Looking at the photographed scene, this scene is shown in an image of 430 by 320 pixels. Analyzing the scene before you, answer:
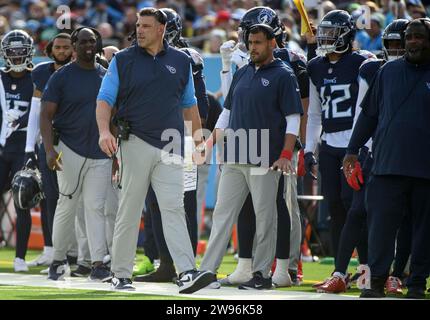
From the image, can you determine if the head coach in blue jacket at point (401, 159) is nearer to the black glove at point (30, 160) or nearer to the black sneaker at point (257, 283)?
the black sneaker at point (257, 283)

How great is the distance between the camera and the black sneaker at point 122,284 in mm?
9828

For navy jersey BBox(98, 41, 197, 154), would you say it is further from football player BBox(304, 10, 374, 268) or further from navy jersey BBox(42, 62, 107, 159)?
football player BBox(304, 10, 374, 268)

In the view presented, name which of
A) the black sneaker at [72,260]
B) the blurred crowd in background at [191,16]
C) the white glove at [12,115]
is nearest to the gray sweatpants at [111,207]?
the black sneaker at [72,260]

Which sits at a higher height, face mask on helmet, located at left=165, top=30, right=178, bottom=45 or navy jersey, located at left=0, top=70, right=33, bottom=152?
face mask on helmet, located at left=165, top=30, right=178, bottom=45

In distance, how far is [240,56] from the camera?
1151 cm

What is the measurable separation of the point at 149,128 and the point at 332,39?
2.12 meters

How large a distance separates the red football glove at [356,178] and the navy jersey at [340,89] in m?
0.94

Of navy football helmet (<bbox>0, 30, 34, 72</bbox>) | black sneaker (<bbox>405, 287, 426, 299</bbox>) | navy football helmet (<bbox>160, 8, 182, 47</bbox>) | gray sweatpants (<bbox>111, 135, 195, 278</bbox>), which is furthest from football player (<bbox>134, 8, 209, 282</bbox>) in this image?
black sneaker (<bbox>405, 287, 426, 299</bbox>)

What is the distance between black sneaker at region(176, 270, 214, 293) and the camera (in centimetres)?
937

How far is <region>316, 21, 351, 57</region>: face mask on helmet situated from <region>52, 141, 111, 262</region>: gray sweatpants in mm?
2222

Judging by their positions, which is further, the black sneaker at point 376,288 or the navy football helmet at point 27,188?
the navy football helmet at point 27,188

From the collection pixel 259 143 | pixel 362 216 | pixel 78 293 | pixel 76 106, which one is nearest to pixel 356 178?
pixel 362 216
